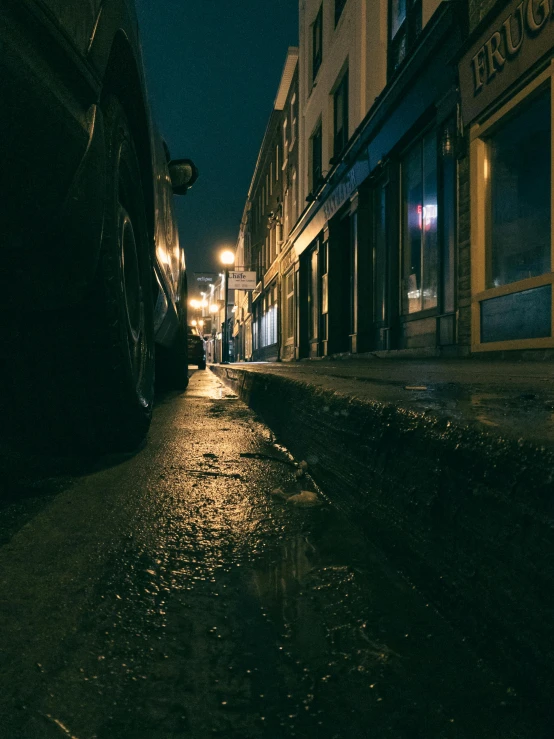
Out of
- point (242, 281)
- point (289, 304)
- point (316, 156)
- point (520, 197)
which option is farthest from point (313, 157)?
point (242, 281)

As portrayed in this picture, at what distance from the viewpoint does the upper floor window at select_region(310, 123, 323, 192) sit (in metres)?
14.0

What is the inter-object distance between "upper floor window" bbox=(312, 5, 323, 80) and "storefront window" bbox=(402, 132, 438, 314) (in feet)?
23.5

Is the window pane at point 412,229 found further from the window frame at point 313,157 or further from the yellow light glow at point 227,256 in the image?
the yellow light glow at point 227,256

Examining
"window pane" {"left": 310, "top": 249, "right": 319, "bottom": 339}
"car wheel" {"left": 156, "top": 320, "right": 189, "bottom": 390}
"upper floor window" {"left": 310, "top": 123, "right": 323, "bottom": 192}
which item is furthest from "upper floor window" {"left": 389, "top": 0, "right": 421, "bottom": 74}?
"car wheel" {"left": 156, "top": 320, "right": 189, "bottom": 390}

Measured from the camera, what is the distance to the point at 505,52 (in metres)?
5.78

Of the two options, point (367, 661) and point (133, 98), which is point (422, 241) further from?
point (367, 661)

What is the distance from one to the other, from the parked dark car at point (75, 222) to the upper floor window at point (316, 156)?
12.4 meters

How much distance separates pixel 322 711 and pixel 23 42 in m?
1.30

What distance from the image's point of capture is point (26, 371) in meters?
1.79

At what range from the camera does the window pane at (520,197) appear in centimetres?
561

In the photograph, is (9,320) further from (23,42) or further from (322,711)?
(322,711)

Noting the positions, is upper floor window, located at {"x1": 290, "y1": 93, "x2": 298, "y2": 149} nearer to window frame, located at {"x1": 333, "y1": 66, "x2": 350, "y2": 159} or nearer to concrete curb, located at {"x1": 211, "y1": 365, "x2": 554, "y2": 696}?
window frame, located at {"x1": 333, "y1": 66, "x2": 350, "y2": 159}

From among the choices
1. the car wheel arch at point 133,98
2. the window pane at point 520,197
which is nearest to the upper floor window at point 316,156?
the window pane at point 520,197

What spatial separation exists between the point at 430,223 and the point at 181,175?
15.6 feet
